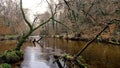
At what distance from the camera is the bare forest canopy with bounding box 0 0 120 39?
2664 cm

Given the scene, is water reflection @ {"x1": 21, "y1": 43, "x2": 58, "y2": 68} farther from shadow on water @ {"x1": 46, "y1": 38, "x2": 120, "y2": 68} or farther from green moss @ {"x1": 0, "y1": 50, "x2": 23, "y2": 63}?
shadow on water @ {"x1": 46, "y1": 38, "x2": 120, "y2": 68}

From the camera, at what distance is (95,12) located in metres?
34.5

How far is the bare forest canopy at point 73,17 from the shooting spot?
26641mm

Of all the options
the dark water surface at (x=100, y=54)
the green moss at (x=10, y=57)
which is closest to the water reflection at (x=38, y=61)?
the green moss at (x=10, y=57)

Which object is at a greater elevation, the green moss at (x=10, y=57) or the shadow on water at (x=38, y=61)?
the green moss at (x=10, y=57)

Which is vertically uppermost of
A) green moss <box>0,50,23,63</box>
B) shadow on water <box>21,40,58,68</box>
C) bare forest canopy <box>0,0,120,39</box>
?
Result: bare forest canopy <box>0,0,120,39</box>

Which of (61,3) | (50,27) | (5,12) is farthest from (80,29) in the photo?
(50,27)

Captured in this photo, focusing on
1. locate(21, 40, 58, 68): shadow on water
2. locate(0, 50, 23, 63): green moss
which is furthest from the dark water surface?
locate(0, 50, 23, 63): green moss

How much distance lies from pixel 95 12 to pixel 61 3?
7.42 m

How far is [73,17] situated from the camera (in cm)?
3709

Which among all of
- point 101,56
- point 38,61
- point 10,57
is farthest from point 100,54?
point 10,57

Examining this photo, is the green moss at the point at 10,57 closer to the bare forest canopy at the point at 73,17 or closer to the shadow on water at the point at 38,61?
the shadow on water at the point at 38,61

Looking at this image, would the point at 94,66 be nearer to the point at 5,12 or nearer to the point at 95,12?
the point at 95,12

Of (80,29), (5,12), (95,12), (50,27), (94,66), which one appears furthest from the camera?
(50,27)
